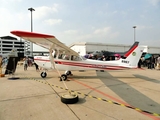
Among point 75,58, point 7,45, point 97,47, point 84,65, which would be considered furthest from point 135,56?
point 7,45

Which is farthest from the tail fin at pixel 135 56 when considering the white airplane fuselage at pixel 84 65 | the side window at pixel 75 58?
the side window at pixel 75 58

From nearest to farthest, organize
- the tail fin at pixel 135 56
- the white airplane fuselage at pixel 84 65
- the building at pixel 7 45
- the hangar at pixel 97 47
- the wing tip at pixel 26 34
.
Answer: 1. the wing tip at pixel 26 34
2. the tail fin at pixel 135 56
3. the white airplane fuselage at pixel 84 65
4. the hangar at pixel 97 47
5. the building at pixel 7 45

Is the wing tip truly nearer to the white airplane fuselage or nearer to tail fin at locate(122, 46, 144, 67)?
the white airplane fuselage

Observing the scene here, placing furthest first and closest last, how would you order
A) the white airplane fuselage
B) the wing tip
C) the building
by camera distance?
the building → the white airplane fuselage → the wing tip

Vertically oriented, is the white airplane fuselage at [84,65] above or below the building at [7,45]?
below

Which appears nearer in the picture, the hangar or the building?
the hangar

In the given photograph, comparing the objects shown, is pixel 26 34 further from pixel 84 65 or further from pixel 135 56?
pixel 135 56

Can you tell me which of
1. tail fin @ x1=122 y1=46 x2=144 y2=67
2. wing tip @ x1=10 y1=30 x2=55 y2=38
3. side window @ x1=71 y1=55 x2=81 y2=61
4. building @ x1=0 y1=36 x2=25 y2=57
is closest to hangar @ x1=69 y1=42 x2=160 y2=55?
side window @ x1=71 y1=55 x2=81 y2=61

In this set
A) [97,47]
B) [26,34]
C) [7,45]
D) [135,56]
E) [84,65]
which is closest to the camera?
[26,34]

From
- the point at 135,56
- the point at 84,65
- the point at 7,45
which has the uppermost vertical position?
the point at 7,45

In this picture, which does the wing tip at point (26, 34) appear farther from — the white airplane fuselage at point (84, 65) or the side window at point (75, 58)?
the side window at point (75, 58)

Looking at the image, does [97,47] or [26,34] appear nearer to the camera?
[26,34]

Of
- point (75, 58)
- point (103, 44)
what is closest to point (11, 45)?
point (103, 44)

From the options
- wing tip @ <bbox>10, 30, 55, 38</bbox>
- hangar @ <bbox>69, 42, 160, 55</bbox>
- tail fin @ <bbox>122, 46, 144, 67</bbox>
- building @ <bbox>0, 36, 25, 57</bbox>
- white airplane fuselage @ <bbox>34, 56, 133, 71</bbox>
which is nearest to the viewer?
wing tip @ <bbox>10, 30, 55, 38</bbox>
